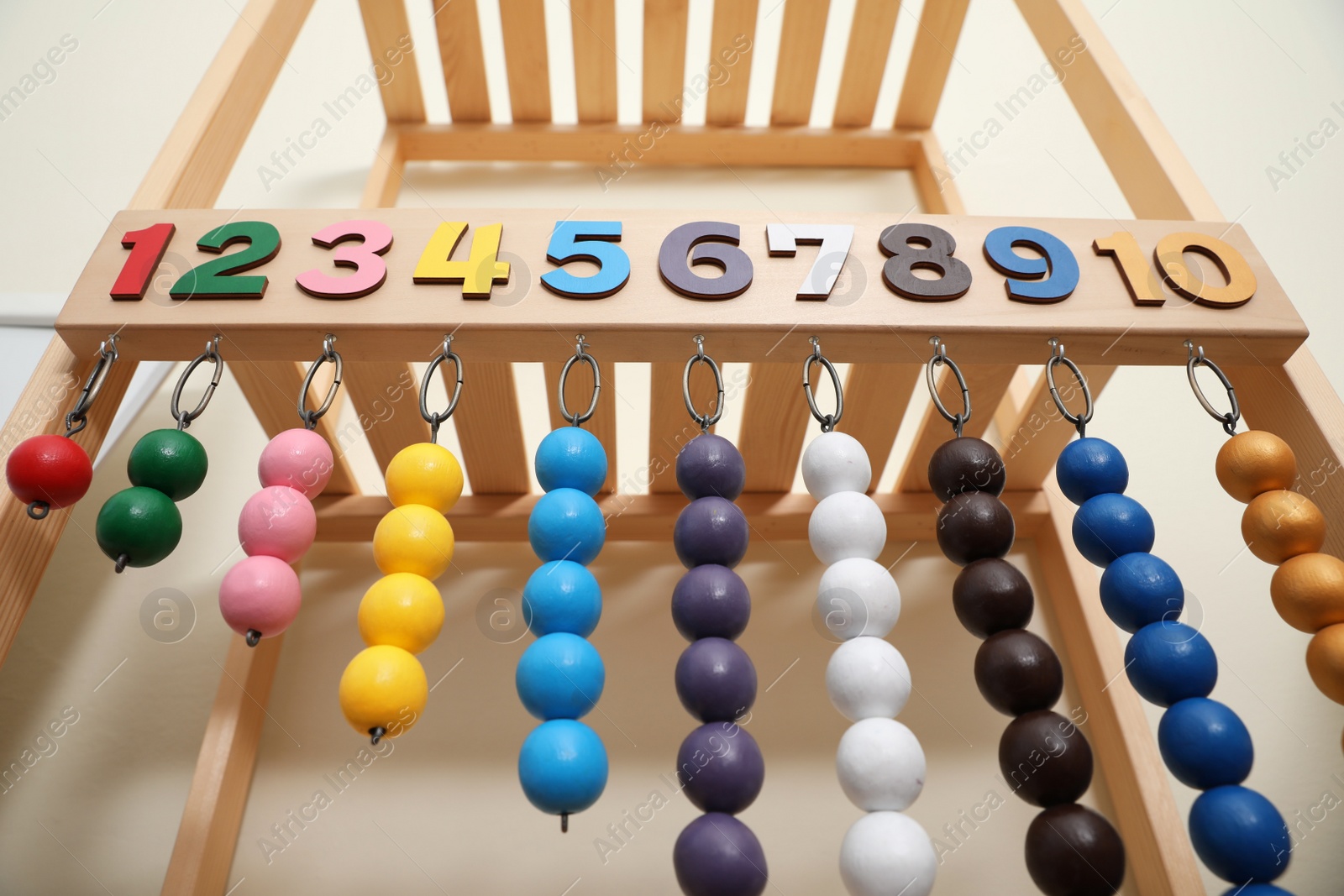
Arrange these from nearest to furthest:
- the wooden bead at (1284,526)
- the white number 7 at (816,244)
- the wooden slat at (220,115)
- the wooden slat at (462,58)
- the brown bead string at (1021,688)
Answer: the brown bead string at (1021,688), the wooden bead at (1284,526), the white number 7 at (816,244), the wooden slat at (220,115), the wooden slat at (462,58)

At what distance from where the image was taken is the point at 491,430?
0.93 metres

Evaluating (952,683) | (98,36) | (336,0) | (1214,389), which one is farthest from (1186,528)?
(98,36)

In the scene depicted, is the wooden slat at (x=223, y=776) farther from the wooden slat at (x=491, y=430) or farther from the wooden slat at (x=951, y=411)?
the wooden slat at (x=951, y=411)

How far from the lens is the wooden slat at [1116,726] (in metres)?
0.78

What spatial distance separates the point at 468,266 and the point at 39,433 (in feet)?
1.17

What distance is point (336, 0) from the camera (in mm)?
1846

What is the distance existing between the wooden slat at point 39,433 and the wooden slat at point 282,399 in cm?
17

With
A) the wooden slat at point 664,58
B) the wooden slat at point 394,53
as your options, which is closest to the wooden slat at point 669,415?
the wooden slat at point 664,58

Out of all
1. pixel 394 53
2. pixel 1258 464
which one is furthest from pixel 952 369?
pixel 394 53

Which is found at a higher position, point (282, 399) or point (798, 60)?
point (798, 60)

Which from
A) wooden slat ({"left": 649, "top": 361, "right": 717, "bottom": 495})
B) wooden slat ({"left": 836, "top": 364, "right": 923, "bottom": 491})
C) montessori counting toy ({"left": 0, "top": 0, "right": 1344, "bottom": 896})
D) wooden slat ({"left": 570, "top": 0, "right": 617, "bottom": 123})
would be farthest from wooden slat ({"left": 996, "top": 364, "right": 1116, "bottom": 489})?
wooden slat ({"left": 570, "top": 0, "right": 617, "bottom": 123})

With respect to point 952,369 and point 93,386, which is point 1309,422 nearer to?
point 952,369

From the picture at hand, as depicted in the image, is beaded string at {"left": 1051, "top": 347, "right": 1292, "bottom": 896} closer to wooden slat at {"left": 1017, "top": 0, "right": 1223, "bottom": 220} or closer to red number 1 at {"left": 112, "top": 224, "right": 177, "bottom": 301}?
wooden slat at {"left": 1017, "top": 0, "right": 1223, "bottom": 220}

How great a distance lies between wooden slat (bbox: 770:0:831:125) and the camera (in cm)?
130
